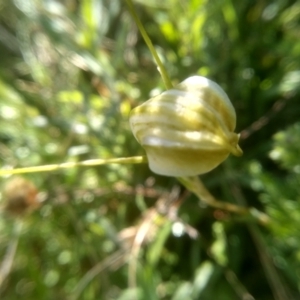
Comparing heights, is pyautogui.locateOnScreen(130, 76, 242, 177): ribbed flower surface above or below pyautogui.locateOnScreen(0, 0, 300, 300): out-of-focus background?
above

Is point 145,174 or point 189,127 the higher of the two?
point 189,127

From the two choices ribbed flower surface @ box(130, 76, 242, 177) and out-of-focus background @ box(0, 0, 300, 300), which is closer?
ribbed flower surface @ box(130, 76, 242, 177)

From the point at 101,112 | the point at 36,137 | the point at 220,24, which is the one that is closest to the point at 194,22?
the point at 220,24

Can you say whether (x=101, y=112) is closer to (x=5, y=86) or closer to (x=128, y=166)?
(x=128, y=166)

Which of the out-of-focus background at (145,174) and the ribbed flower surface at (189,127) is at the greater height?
the ribbed flower surface at (189,127)
